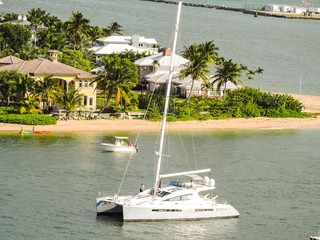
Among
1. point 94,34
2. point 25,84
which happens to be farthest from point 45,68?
point 94,34

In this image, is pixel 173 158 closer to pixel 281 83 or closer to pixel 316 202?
pixel 316 202

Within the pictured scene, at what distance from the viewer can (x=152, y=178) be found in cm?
7375

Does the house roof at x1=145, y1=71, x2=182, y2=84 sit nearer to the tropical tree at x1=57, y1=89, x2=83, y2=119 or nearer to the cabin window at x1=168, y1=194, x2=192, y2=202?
the tropical tree at x1=57, y1=89, x2=83, y2=119

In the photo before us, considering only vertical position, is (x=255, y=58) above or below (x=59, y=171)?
above

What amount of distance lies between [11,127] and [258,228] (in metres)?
35.9

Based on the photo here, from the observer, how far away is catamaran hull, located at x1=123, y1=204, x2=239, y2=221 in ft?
203

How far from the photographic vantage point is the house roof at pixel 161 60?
394 ft

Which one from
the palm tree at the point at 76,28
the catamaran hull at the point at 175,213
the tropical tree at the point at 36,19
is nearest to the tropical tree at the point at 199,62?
the palm tree at the point at 76,28

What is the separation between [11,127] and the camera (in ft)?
304

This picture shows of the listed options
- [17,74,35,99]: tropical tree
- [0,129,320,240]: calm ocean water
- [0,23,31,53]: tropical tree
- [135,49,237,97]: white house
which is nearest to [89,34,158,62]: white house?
[135,49,237,97]: white house

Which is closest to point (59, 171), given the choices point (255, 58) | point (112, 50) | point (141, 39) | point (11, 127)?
point (11, 127)

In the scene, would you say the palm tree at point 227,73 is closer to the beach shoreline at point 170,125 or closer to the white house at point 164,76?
the white house at point 164,76

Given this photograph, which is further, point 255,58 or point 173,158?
point 255,58

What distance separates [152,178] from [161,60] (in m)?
47.8
